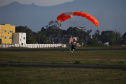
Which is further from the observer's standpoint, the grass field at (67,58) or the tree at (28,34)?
the tree at (28,34)

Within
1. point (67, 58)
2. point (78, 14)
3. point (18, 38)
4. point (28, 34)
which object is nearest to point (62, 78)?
point (67, 58)

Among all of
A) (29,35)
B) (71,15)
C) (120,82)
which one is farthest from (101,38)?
(120,82)

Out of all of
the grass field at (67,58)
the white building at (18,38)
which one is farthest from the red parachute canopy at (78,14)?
the white building at (18,38)

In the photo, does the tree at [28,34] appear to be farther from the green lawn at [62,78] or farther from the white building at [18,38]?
the green lawn at [62,78]

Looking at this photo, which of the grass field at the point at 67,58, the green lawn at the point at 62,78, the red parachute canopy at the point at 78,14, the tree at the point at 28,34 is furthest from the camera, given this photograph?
the tree at the point at 28,34

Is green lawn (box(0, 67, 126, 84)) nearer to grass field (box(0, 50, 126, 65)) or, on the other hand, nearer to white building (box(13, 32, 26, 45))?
grass field (box(0, 50, 126, 65))

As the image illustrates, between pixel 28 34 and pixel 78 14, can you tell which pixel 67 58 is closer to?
pixel 78 14

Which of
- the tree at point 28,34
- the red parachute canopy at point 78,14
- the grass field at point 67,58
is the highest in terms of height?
the tree at point 28,34

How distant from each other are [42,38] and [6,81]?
118378mm

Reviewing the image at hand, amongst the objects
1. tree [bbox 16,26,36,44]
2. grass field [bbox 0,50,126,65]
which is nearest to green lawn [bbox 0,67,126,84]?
grass field [bbox 0,50,126,65]

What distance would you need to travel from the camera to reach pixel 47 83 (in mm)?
12664

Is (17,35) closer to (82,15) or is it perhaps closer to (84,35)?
(82,15)

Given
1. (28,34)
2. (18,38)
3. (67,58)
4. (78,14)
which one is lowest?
(67,58)

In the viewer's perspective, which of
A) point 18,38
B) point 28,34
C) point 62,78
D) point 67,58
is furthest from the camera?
point 28,34
